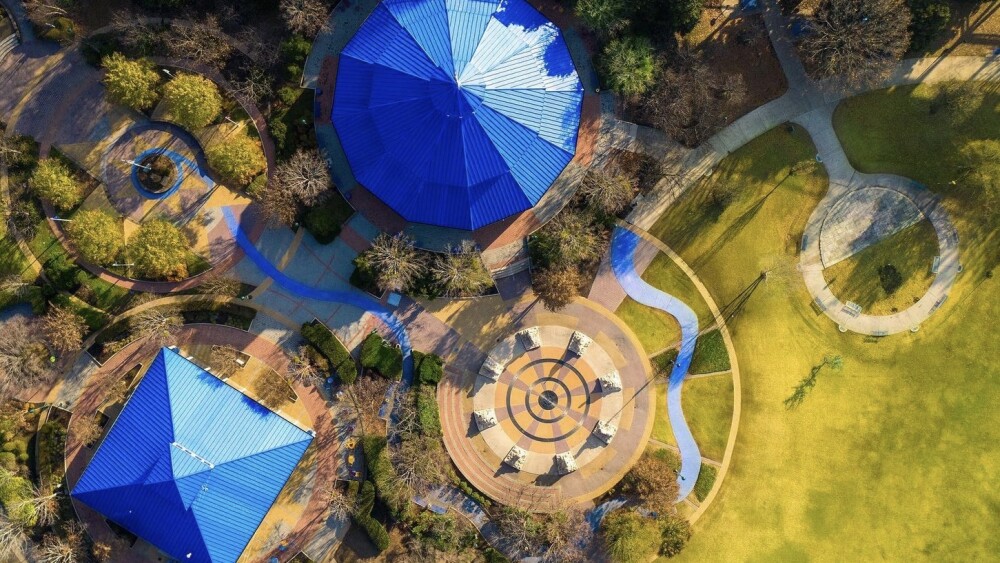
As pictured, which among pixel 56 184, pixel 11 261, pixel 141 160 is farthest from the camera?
pixel 141 160

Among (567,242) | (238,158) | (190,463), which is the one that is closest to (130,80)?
(238,158)

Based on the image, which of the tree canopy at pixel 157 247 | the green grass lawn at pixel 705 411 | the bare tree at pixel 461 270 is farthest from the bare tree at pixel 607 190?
the tree canopy at pixel 157 247

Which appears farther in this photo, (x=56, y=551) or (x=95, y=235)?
(x=56, y=551)

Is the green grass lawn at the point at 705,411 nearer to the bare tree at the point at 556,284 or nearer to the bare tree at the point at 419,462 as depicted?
the bare tree at the point at 556,284

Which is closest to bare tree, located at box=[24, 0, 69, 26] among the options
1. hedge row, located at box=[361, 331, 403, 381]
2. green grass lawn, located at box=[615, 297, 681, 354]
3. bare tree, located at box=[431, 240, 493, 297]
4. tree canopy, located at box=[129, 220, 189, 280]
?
tree canopy, located at box=[129, 220, 189, 280]

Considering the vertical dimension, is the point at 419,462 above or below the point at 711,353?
below

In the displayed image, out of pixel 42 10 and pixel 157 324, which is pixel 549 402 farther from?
pixel 42 10

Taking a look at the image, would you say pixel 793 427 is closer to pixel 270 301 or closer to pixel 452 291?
pixel 452 291
